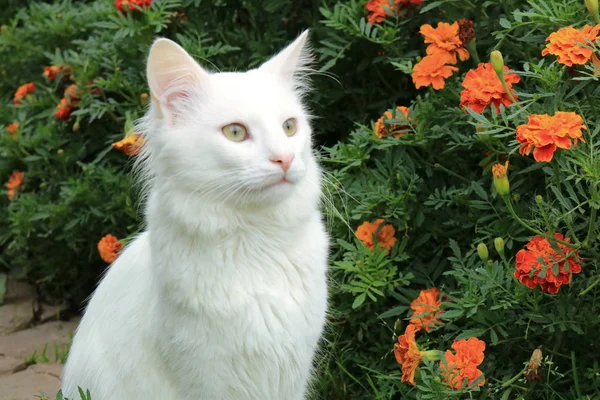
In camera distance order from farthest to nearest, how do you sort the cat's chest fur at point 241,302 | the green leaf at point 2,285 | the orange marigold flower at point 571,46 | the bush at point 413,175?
the green leaf at point 2,285 → the bush at point 413,175 → the orange marigold flower at point 571,46 → the cat's chest fur at point 241,302

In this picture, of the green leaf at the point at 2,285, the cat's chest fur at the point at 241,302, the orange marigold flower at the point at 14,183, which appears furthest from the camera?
the green leaf at the point at 2,285

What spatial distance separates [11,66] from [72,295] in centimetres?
150

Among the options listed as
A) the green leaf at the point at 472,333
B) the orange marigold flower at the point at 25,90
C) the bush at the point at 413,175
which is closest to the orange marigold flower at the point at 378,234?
the bush at the point at 413,175

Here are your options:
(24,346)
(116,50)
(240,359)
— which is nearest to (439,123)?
(240,359)

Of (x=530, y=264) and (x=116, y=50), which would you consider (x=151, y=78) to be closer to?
(x=530, y=264)

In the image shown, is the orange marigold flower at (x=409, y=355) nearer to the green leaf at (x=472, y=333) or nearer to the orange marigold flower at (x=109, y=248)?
the green leaf at (x=472, y=333)

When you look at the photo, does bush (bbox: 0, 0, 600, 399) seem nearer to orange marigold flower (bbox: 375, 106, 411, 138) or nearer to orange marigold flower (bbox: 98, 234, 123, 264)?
orange marigold flower (bbox: 375, 106, 411, 138)

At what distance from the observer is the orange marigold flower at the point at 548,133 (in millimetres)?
2654

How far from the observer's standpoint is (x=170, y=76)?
8.43 feet

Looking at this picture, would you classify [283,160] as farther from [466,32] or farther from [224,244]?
[466,32]

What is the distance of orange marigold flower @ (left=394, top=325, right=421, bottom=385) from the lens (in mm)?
3010

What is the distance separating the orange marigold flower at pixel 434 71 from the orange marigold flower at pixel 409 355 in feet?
3.02

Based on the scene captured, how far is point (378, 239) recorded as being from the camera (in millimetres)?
3453

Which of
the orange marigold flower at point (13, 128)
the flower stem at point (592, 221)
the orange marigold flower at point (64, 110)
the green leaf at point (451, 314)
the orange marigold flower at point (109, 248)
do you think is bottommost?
the orange marigold flower at point (109, 248)
